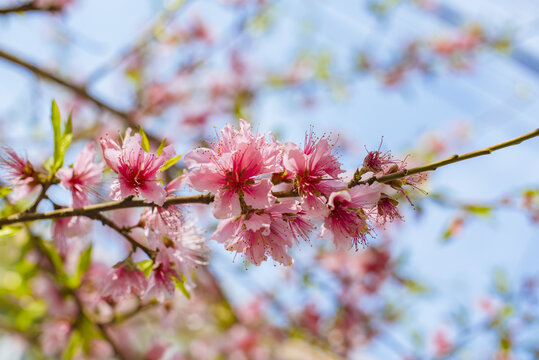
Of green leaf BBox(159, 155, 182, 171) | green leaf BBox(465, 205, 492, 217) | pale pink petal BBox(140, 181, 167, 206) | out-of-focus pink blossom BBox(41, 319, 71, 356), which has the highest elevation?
green leaf BBox(465, 205, 492, 217)

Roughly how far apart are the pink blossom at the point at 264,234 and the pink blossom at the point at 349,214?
81 millimetres

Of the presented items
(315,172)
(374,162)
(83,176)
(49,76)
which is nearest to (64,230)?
(83,176)

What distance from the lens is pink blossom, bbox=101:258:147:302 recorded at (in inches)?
46.4

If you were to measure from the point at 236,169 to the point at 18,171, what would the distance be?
0.69 metres

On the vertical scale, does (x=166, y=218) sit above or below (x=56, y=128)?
below

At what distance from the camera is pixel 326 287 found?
3.56m

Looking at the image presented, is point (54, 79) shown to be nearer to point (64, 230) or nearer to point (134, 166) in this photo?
point (64, 230)

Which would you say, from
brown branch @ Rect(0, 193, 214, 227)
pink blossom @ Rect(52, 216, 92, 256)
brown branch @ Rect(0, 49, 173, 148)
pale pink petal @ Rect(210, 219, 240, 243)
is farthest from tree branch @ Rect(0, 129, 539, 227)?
brown branch @ Rect(0, 49, 173, 148)

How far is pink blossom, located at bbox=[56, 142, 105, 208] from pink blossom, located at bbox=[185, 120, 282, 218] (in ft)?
1.16

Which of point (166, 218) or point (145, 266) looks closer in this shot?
point (166, 218)

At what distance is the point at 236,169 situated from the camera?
3.22 feet

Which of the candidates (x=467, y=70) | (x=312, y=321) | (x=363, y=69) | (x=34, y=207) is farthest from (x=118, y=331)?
(x=467, y=70)

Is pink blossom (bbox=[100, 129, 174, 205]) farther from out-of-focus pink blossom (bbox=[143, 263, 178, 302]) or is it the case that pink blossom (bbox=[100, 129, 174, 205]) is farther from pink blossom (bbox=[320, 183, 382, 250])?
pink blossom (bbox=[320, 183, 382, 250])

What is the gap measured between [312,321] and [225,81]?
11.9 ft
